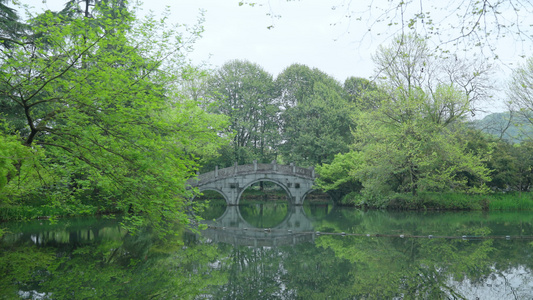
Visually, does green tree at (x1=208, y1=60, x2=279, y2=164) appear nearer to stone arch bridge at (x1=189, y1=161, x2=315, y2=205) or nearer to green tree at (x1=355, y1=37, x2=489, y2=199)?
stone arch bridge at (x1=189, y1=161, x2=315, y2=205)

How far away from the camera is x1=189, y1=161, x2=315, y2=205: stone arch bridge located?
26.3 meters

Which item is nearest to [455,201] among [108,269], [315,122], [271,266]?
[315,122]

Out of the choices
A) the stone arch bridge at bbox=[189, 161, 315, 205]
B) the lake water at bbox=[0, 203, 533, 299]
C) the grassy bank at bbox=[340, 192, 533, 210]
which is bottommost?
the lake water at bbox=[0, 203, 533, 299]

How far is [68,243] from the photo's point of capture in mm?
10281

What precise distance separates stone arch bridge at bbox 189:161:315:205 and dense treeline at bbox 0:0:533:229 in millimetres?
1499

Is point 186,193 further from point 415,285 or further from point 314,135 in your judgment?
point 314,135

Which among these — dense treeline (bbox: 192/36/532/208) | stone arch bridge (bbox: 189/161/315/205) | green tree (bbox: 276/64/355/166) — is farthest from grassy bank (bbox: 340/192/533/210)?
green tree (bbox: 276/64/355/166)

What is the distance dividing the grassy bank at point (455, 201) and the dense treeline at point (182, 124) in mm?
165

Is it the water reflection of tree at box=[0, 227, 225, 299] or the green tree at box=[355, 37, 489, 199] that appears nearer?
the water reflection of tree at box=[0, 227, 225, 299]

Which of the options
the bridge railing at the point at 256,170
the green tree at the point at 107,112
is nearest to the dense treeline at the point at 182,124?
the green tree at the point at 107,112

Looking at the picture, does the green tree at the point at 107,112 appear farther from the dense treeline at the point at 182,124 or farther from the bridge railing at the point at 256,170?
the bridge railing at the point at 256,170

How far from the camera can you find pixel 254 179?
26891 mm

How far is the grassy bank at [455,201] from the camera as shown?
2033 centimetres

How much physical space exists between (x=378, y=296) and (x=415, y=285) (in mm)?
720
